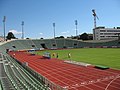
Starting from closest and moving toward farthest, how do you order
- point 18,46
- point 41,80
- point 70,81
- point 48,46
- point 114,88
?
point 114,88 → point 41,80 → point 70,81 → point 18,46 → point 48,46

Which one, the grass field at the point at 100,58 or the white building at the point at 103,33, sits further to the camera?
the white building at the point at 103,33

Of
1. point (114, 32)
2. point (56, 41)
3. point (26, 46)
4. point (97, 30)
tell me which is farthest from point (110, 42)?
point (114, 32)

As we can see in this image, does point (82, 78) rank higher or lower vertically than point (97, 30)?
lower

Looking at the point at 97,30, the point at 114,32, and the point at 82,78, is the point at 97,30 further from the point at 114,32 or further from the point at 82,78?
the point at 82,78

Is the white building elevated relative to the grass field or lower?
elevated

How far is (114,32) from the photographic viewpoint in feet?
447

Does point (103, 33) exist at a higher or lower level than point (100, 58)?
higher

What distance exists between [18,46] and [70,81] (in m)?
65.4

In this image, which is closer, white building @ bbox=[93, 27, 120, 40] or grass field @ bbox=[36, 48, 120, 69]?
grass field @ bbox=[36, 48, 120, 69]

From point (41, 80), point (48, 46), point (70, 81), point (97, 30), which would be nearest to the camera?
point (41, 80)

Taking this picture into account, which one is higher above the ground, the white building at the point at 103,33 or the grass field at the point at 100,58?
the white building at the point at 103,33

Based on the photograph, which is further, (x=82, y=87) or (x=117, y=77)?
(x=117, y=77)

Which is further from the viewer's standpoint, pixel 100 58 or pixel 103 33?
pixel 103 33

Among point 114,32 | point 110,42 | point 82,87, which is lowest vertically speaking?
point 82,87
